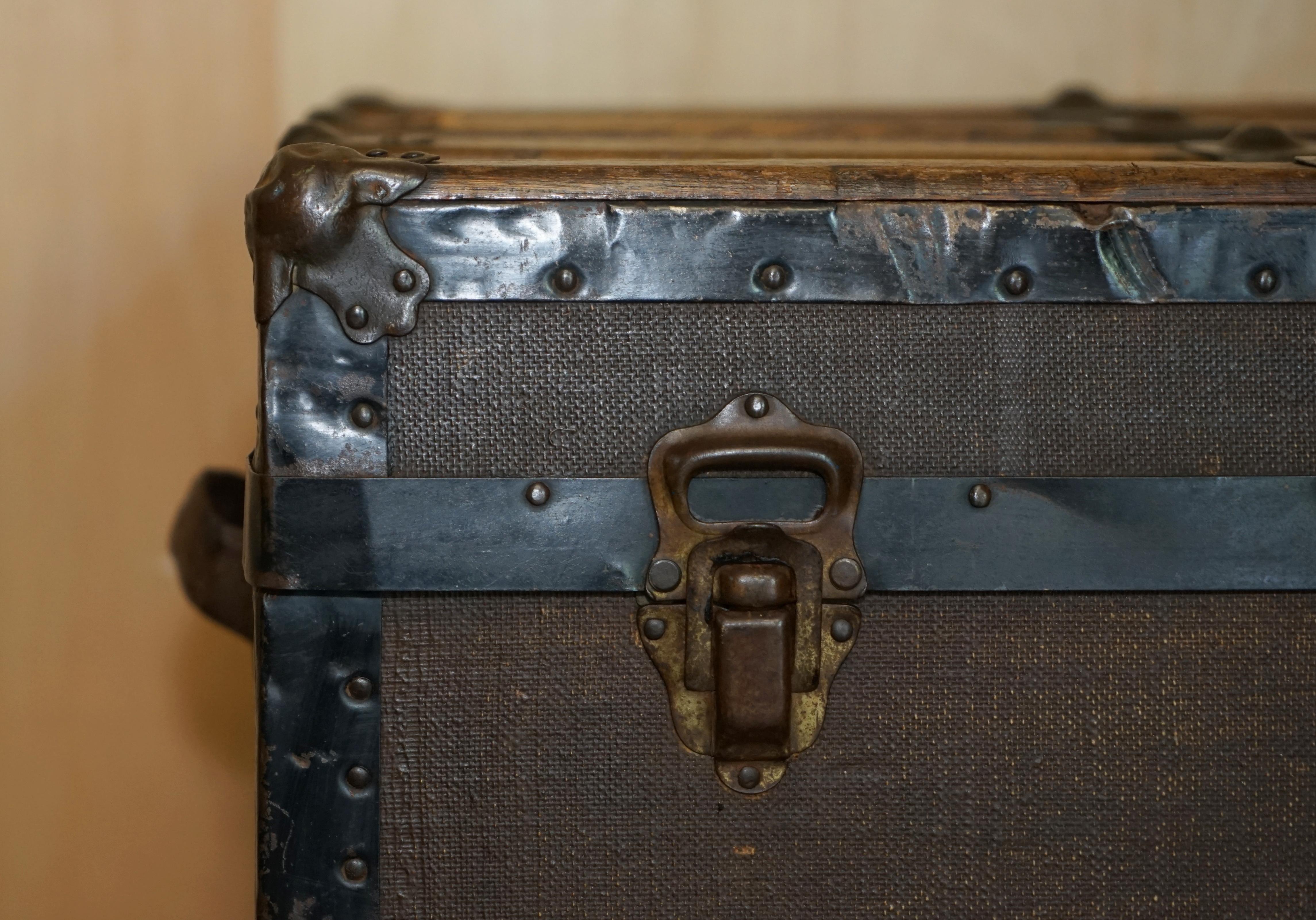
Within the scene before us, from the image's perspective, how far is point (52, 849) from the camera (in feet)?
3.76

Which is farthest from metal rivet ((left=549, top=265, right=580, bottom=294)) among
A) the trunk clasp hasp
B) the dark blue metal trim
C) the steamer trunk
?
the dark blue metal trim

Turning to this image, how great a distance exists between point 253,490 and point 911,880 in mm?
468

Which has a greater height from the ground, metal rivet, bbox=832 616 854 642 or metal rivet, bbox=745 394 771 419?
metal rivet, bbox=745 394 771 419

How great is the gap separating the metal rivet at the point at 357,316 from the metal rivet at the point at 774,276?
9.1 inches

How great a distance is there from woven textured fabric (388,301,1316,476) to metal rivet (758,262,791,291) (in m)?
0.02

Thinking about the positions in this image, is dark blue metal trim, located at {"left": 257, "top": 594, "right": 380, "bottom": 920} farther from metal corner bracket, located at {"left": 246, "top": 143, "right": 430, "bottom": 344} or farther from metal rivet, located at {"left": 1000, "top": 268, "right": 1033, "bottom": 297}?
metal rivet, located at {"left": 1000, "top": 268, "right": 1033, "bottom": 297}

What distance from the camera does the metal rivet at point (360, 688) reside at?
711mm

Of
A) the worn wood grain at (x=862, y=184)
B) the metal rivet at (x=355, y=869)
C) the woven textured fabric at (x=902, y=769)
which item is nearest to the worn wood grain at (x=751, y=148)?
the worn wood grain at (x=862, y=184)

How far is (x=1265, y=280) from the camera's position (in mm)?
702

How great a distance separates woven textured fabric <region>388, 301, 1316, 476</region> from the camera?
2.29 ft

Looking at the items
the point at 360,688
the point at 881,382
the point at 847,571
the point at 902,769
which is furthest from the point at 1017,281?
the point at 360,688

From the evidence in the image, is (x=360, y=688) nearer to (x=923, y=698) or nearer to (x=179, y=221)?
(x=923, y=698)

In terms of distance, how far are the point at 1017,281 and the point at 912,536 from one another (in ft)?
0.54

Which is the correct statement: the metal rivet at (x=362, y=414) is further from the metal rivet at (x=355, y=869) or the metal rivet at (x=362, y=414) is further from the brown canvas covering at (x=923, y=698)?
the metal rivet at (x=355, y=869)
